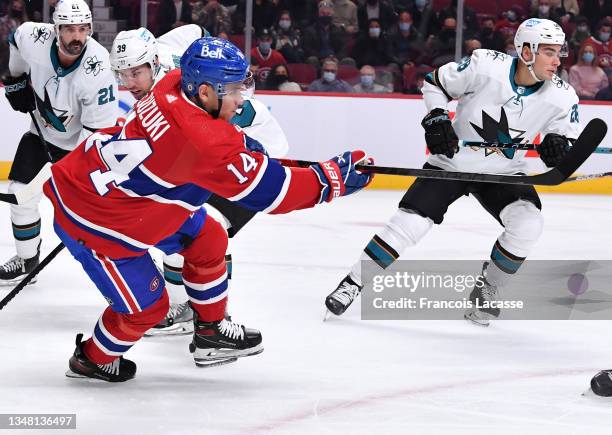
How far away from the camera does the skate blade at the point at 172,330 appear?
3.35 m

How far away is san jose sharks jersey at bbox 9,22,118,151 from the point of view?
394 cm

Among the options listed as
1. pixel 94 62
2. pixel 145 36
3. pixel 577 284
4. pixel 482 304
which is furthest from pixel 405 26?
pixel 145 36

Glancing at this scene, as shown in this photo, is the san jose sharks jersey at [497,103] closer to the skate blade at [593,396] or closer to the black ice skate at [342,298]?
the black ice skate at [342,298]

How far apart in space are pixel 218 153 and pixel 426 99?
1313 mm

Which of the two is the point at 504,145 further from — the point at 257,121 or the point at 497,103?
the point at 257,121

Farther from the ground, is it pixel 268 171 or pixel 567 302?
pixel 268 171

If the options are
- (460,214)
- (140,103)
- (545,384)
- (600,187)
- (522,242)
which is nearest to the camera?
(140,103)

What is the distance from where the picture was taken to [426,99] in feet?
12.1

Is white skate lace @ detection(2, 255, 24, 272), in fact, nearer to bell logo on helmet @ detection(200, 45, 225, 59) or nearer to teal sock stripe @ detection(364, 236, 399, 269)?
teal sock stripe @ detection(364, 236, 399, 269)

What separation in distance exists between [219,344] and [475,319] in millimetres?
1039

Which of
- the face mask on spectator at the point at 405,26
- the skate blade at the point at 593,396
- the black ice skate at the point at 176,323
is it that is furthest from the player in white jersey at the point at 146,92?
the face mask on spectator at the point at 405,26

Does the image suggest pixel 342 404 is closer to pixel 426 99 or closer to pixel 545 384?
pixel 545 384

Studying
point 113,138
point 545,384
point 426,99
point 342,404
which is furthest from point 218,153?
point 426,99

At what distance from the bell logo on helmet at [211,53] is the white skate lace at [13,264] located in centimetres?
180
